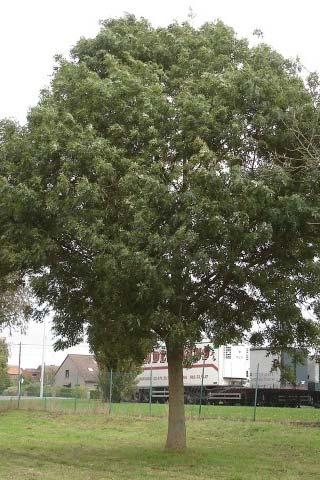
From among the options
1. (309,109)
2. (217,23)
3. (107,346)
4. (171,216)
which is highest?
(217,23)

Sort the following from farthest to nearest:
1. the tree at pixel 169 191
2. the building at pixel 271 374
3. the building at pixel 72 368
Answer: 1. the building at pixel 72 368
2. the building at pixel 271 374
3. the tree at pixel 169 191

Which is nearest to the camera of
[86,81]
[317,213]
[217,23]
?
[317,213]

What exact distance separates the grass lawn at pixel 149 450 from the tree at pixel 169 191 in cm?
259

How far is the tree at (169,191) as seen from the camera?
11.8m

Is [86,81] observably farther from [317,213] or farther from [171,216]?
[317,213]

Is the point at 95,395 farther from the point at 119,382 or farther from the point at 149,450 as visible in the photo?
the point at 149,450

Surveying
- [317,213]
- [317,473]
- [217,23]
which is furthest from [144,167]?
[317,473]

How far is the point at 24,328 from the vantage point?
30016 millimetres

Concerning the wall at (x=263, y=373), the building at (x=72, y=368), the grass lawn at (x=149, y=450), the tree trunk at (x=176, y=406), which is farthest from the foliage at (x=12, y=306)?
the building at (x=72, y=368)

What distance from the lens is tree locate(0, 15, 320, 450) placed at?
1180 centimetres

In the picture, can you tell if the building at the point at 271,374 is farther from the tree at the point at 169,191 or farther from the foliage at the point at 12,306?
the tree at the point at 169,191

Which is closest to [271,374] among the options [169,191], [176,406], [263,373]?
[263,373]

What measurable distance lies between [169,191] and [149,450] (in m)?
7.72

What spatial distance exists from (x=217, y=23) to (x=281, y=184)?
5.21 meters
